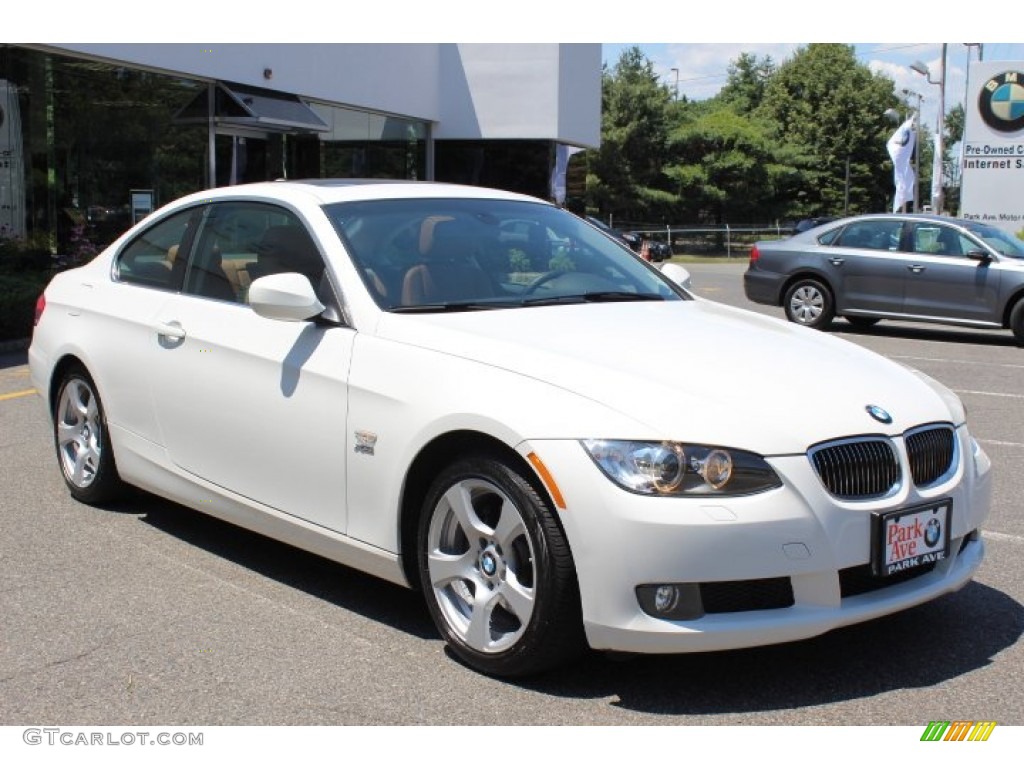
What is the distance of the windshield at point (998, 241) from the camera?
14195 mm

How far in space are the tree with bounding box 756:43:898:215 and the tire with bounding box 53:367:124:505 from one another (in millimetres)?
64261

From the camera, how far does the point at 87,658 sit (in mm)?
4004

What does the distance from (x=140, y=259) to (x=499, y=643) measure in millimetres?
2997

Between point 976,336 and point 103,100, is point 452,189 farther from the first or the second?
point 103,100

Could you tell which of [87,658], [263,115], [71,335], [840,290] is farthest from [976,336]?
[87,658]

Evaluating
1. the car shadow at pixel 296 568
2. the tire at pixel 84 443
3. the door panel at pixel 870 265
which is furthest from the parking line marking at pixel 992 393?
the tire at pixel 84 443

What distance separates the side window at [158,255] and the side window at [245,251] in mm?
142

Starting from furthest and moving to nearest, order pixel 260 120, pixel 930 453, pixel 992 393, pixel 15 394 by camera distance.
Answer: pixel 260 120, pixel 992 393, pixel 15 394, pixel 930 453

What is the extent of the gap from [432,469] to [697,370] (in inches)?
36.8

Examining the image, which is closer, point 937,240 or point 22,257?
point 937,240

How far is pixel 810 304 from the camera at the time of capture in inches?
603

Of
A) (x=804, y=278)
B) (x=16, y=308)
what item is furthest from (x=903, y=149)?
(x=16, y=308)

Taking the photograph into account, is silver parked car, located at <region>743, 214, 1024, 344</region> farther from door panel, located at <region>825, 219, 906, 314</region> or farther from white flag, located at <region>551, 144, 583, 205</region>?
white flag, located at <region>551, 144, 583, 205</region>

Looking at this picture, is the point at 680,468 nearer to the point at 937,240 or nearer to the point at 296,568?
the point at 296,568
